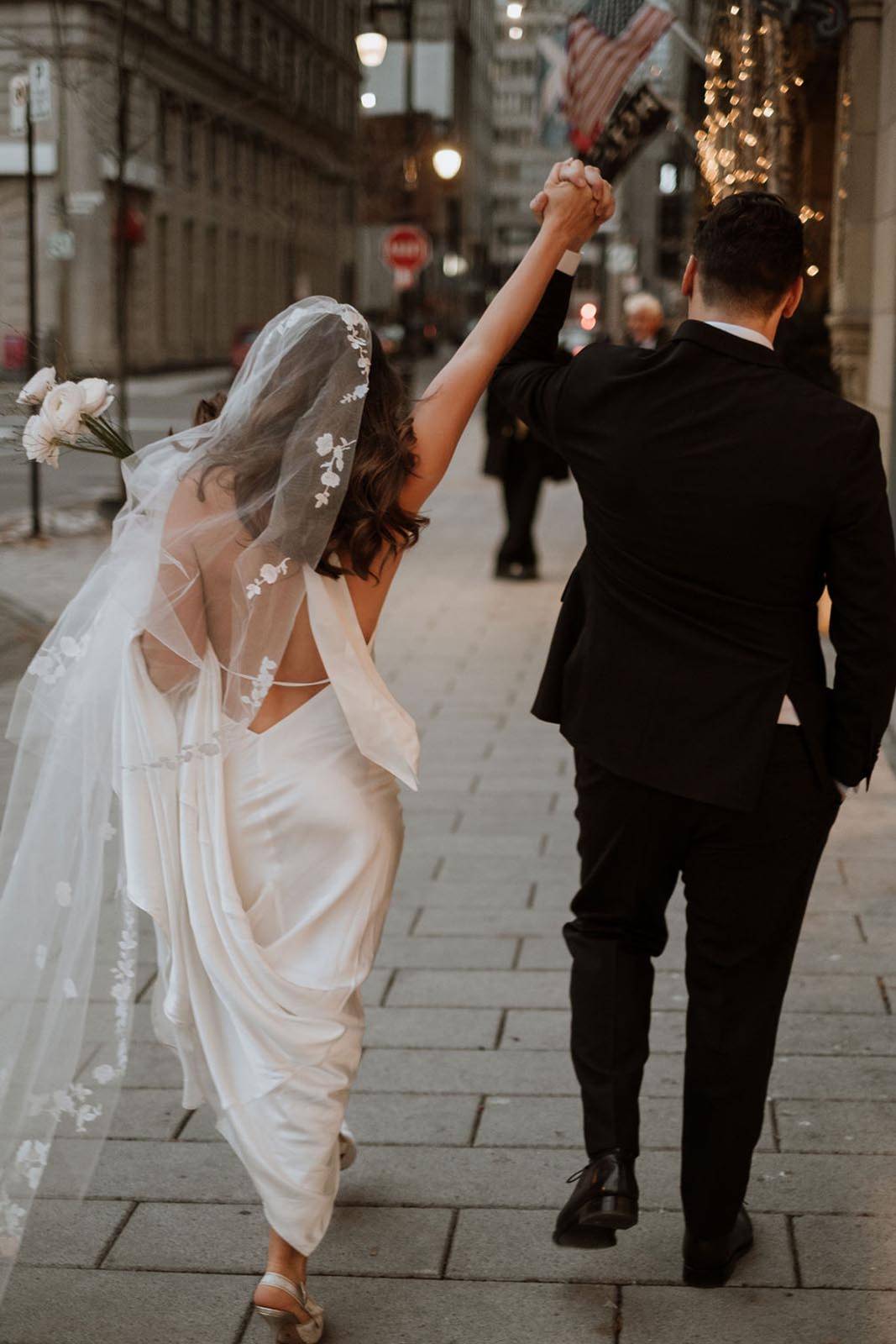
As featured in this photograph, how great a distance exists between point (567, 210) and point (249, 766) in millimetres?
1170

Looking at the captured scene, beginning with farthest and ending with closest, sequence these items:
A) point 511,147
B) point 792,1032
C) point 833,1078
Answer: point 511,147, point 792,1032, point 833,1078

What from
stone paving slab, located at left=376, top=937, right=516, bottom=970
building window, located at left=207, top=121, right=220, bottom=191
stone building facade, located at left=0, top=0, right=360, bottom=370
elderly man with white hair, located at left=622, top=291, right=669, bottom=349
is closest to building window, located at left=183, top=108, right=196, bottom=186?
stone building facade, located at left=0, top=0, right=360, bottom=370

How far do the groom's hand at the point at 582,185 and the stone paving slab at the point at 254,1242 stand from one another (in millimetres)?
1972

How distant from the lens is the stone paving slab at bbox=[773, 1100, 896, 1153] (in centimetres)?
389

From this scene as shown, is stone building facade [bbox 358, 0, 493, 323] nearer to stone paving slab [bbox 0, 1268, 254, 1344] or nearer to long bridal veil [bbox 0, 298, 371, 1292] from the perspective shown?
long bridal veil [bbox 0, 298, 371, 1292]

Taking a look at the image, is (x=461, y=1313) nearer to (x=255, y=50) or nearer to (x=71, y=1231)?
(x=71, y=1231)

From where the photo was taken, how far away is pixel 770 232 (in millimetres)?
2932

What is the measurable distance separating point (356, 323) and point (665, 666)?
82 cm

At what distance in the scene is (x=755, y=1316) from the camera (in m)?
3.19

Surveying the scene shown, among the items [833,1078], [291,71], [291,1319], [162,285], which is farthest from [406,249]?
[291,1319]

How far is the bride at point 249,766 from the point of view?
10.1 feet

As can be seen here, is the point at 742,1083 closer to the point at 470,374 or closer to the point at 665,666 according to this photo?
the point at 665,666

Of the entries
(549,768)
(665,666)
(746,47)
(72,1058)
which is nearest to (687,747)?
(665,666)

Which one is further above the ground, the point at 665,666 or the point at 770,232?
the point at 770,232
